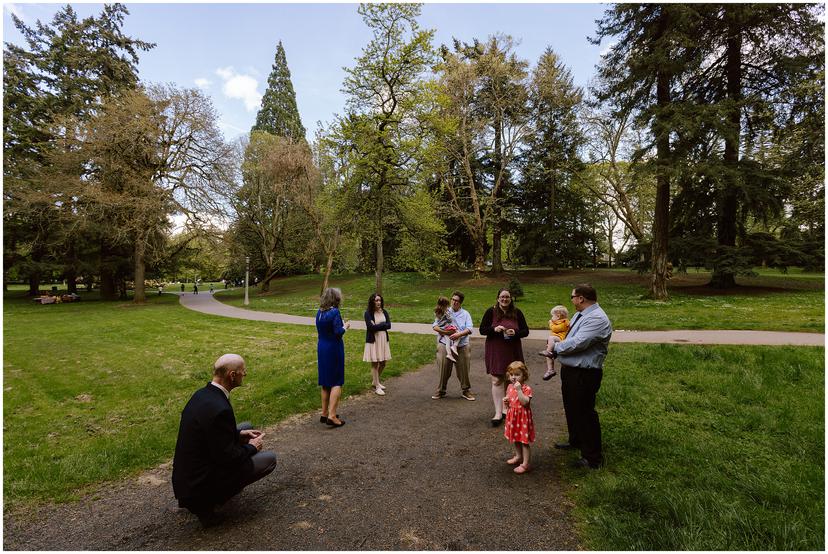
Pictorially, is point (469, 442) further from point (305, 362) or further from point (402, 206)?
point (402, 206)

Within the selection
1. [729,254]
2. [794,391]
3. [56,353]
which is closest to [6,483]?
[56,353]

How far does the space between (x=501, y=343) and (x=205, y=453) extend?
13.0 ft

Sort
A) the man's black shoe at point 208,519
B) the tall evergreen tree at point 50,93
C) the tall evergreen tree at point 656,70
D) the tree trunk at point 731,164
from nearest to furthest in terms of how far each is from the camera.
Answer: the man's black shoe at point 208,519 < the tall evergreen tree at point 656,70 < the tree trunk at point 731,164 < the tall evergreen tree at point 50,93

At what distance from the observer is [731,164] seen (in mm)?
20703

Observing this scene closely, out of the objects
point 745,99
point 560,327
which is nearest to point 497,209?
point 745,99

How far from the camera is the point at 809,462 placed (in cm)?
429

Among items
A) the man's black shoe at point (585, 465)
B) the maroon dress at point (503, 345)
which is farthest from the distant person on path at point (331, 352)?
the man's black shoe at point (585, 465)

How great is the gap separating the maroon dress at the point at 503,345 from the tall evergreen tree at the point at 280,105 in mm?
44712

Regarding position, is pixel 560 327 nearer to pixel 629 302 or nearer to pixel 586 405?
pixel 586 405

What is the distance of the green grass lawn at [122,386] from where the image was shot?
4.75m

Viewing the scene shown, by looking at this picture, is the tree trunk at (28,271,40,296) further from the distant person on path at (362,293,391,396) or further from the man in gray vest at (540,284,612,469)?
the man in gray vest at (540,284,612,469)

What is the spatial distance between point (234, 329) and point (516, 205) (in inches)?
1049

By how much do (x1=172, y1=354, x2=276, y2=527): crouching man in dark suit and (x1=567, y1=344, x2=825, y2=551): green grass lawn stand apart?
302cm

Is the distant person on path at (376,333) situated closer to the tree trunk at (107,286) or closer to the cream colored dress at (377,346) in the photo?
the cream colored dress at (377,346)
